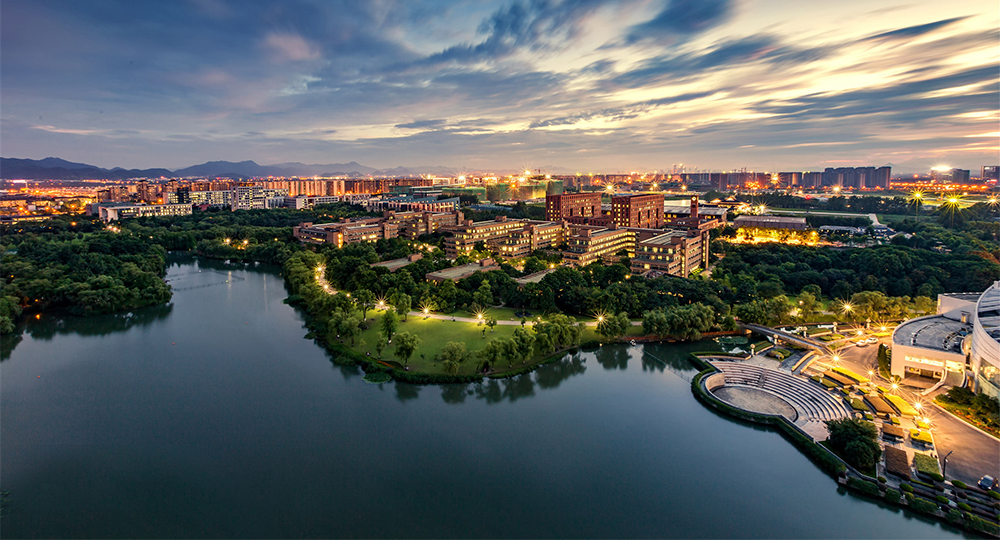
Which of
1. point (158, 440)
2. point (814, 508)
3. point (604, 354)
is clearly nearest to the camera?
point (814, 508)

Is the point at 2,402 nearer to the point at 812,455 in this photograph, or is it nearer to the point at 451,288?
the point at 451,288

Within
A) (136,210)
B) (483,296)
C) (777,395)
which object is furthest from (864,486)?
(136,210)

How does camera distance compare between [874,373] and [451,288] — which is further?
[451,288]

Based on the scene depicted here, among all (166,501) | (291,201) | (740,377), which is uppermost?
(291,201)

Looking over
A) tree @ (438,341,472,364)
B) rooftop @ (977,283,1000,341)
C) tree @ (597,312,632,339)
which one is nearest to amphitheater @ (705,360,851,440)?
tree @ (597,312,632,339)

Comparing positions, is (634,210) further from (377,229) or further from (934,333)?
(934,333)

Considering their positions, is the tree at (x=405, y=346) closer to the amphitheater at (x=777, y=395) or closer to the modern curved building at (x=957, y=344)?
the amphitheater at (x=777, y=395)

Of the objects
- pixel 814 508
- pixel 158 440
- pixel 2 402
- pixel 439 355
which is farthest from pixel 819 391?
pixel 2 402

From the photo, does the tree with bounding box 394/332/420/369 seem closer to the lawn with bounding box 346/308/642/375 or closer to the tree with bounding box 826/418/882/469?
the lawn with bounding box 346/308/642/375

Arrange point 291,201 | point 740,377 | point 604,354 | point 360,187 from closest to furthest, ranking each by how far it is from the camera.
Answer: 1. point 740,377
2. point 604,354
3. point 291,201
4. point 360,187
